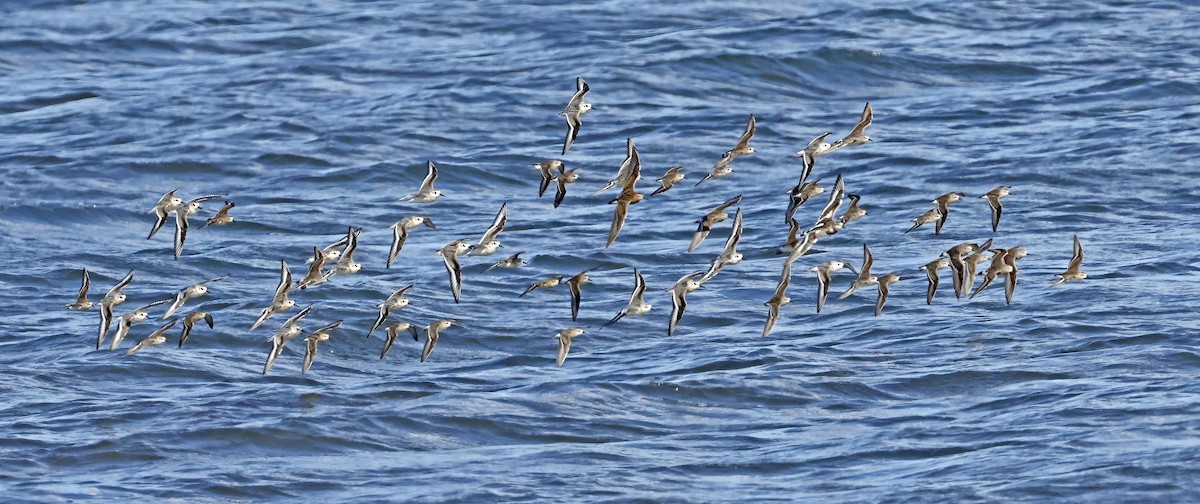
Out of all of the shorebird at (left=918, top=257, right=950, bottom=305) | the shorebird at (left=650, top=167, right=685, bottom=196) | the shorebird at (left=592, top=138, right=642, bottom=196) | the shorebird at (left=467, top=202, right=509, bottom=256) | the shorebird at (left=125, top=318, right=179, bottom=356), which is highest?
the shorebird at (left=592, top=138, right=642, bottom=196)

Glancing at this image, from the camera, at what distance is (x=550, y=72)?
29.3 m

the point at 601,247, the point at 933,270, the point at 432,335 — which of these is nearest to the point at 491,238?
the point at 432,335

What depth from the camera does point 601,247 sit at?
2166 cm

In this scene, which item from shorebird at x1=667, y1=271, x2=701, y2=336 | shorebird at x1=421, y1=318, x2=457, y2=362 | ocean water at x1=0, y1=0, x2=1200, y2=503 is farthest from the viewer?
shorebird at x1=421, y1=318, x2=457, y2=362

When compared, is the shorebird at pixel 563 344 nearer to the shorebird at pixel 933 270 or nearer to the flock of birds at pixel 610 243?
the flock of birds at pixel 610 243

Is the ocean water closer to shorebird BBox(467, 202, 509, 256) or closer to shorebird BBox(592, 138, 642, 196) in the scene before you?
shorebird BBox(467, 202, 509, 256)

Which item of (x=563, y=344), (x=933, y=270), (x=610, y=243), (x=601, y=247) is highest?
(x=610, y=243)

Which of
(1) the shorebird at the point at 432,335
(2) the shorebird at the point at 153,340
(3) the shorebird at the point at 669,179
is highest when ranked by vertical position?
(3) the shorebird at the point at 669,179

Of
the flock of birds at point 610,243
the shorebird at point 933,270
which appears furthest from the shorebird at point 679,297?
the shorebird at point 933,270

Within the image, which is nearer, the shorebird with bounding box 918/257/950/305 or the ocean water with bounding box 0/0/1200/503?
the ocean water with bounding box 0/0/1200/503

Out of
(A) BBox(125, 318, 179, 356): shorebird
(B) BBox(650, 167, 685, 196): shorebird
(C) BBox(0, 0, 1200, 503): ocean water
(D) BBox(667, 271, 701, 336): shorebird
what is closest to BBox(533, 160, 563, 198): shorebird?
(B) BBox(650, 167, 685, 196): shorebird

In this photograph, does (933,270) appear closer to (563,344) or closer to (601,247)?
(563,344)

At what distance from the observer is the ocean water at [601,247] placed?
1519cm

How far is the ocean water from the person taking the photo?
15188 millimetres
